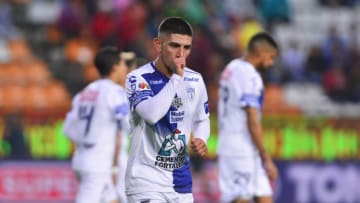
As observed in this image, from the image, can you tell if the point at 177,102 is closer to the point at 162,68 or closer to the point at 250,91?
the point at 162,68

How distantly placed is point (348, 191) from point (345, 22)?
7082 mm

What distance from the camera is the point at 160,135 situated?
26.7 feet

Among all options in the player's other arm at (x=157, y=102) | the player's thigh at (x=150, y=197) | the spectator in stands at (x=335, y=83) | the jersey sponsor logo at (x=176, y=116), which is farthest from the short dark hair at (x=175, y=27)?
the spectator in stands at (x=335, y=83)

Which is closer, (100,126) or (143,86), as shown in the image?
(143,86)

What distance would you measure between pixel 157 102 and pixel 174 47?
1.34 ft

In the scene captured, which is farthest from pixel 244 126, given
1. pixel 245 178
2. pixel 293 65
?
pixel 293 65

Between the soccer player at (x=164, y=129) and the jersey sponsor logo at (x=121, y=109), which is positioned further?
the jersey sponsor logo at (x=121, y=109)

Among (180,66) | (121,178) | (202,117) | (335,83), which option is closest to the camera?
(180,66)

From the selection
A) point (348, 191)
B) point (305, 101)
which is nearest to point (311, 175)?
point (348, 191)

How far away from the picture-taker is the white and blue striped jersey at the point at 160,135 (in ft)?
26.5

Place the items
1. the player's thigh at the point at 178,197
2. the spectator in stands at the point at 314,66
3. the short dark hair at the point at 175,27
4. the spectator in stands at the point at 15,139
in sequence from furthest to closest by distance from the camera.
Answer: the spectator in stands at the point at 314,66 < the spectator in stands at the point at 15,139 < the player's thigh at the point at 178,197 < the short dark hair at the point at 175,27

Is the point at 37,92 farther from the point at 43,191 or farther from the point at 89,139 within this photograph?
the point at 89,139

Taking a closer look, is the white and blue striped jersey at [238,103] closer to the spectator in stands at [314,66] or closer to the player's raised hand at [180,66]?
the player's raised hand at [180,66]

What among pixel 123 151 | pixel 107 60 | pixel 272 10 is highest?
pixel 272 10
